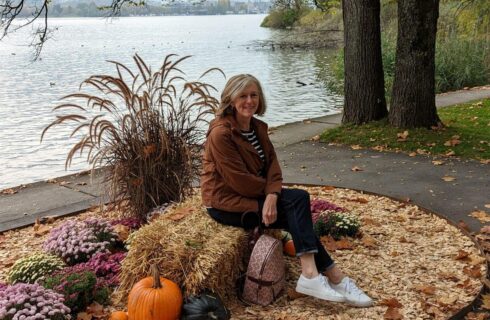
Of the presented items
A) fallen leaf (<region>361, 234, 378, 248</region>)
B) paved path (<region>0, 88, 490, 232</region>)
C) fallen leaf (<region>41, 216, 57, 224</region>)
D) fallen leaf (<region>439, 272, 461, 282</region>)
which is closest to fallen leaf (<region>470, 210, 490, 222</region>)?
paved path (<region>0, 88, 490, 232</region>)

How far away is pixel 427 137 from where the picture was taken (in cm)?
941

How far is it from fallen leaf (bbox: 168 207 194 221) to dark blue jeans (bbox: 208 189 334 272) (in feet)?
1.38

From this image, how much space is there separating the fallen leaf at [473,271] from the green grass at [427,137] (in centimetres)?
405

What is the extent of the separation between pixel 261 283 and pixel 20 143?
11.4 m

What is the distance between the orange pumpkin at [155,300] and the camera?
3814 millimetres

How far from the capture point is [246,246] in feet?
14.5

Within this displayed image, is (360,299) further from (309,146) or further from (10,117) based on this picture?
(10,117)

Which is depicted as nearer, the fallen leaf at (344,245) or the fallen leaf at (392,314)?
the fallen leaf at (392,314)

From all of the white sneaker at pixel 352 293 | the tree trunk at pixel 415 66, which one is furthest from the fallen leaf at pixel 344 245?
the tree trunk at pixel 415 66

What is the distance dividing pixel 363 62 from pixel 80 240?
6.66 meters

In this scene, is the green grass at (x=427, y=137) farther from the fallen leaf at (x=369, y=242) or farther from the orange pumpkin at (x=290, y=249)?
the orange pumpkin at (x=290, y=249)

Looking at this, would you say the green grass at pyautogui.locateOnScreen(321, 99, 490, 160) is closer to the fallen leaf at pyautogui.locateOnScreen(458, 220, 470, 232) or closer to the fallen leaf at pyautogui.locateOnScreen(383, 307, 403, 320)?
the fallen leaf at pyautogui.locateOnScreen(458, 220, 470, 232)

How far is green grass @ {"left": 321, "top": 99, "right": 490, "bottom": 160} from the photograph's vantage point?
29.2ft

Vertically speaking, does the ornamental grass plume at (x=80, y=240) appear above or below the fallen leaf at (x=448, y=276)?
above
